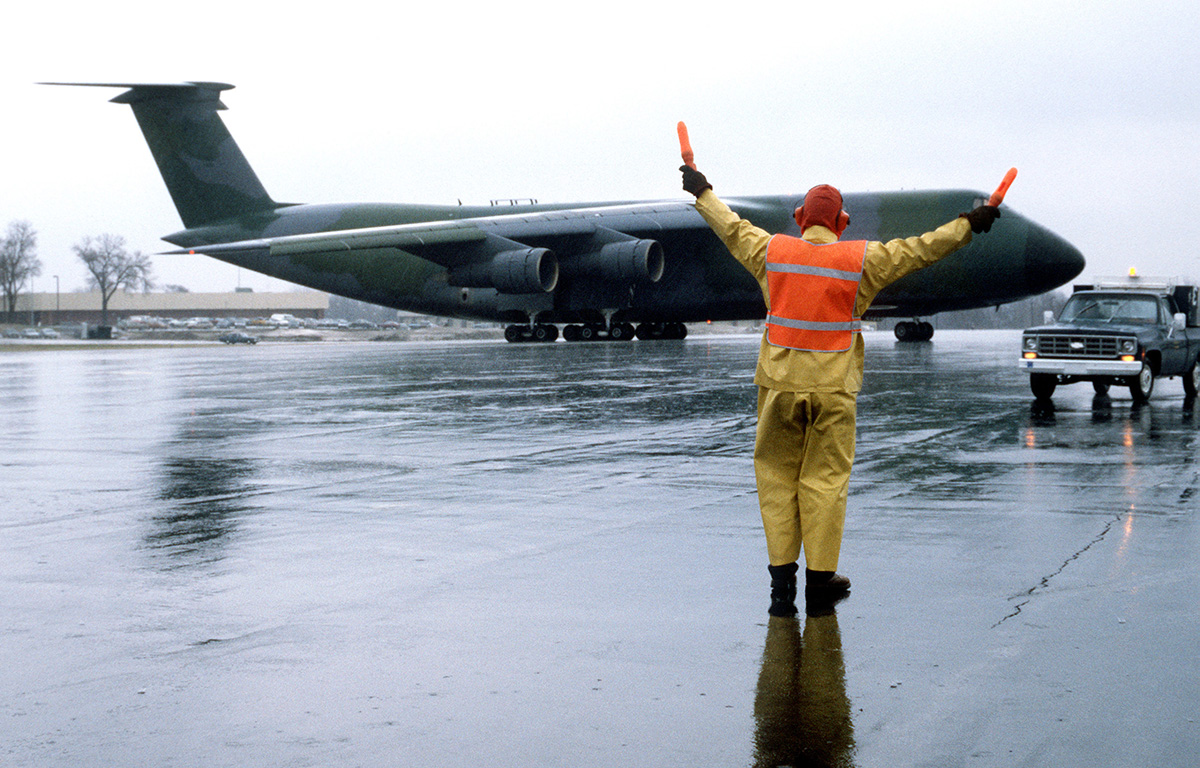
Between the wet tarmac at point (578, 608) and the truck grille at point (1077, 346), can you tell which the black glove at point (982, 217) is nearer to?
the wet tarmac at point (578, 608)

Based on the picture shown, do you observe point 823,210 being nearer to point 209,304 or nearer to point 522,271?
point 522,271

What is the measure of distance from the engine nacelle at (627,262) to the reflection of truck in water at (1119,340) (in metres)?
15.8

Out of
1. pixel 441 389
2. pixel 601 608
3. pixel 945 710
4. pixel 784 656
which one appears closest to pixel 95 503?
pixel 601 608

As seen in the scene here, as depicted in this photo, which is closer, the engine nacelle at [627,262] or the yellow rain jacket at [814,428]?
the yellow rain jacket at [814,428]

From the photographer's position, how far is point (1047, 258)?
27578mm

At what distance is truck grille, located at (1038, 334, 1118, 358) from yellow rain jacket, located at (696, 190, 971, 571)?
10.7 meters

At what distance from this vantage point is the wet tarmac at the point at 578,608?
3260 mm

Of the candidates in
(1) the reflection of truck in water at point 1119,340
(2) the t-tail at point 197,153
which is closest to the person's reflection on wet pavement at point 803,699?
(1) the reflection of truck in water at point 1119,340

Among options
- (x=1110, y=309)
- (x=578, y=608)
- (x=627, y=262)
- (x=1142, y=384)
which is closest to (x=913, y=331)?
(x=627, y=262)

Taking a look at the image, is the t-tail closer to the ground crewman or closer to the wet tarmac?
the wet tarmac

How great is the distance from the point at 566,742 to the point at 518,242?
3094cm

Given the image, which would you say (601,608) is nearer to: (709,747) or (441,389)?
(709,747)

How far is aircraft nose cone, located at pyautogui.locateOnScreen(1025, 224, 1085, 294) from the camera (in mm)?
27531

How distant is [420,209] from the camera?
3694 cm
